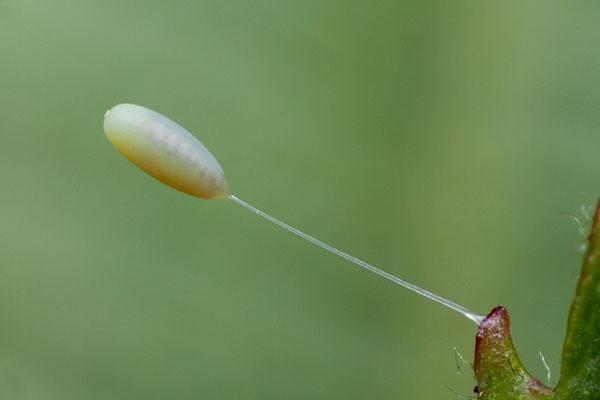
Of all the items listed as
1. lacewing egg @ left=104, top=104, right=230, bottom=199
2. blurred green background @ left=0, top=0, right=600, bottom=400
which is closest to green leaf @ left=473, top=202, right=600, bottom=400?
lacewing egg @ left=104, top=104, right=230, bottom=199

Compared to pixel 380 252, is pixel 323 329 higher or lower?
lower

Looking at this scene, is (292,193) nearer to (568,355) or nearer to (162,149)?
(162,149)

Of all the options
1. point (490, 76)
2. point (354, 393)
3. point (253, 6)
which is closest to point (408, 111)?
point (490, 76)

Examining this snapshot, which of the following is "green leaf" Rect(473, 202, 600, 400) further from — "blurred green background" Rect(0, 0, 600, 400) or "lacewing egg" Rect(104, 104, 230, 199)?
"blurred green background" Rect(0, 0, 600, 400)

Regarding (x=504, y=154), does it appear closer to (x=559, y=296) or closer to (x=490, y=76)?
(x=490, y=76)

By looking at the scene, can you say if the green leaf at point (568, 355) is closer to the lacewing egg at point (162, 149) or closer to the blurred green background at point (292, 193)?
the lacewing egg at point (162, 149)

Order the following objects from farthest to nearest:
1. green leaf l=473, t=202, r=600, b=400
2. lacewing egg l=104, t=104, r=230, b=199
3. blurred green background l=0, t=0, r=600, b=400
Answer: blurred green background l=0, t=0, r=600, b=400 → lacewing egg l=104, t=104, r=230, b=199 → green leaf l=473, t=202, r=600, b=400

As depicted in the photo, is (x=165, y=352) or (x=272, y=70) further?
(x=272, y=70)

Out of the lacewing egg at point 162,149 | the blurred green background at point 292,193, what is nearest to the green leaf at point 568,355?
the lacewing egg at point 162,149
